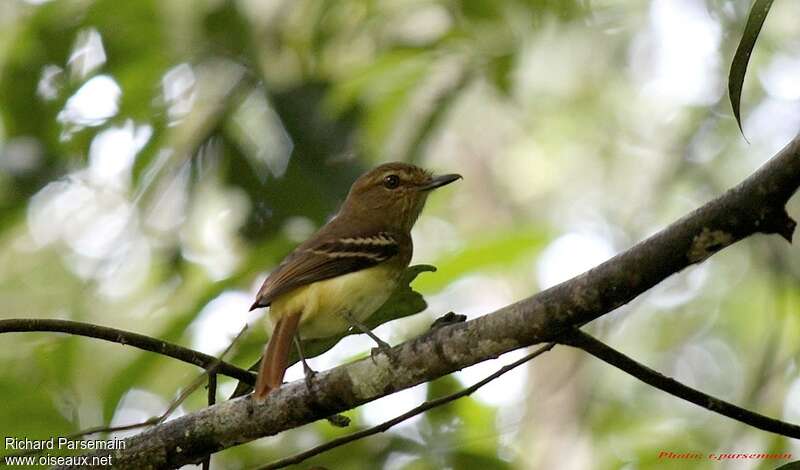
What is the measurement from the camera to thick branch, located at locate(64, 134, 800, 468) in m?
1.78

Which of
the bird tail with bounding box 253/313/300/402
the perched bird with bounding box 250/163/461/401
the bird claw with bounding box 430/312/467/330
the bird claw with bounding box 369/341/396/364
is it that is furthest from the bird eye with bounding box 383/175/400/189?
the bird claw with bounding box 430/312/467/330

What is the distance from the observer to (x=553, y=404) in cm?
919

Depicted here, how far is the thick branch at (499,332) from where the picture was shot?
1.78 m

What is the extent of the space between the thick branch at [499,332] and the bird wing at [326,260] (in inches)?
33.7

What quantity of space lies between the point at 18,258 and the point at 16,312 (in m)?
0.48

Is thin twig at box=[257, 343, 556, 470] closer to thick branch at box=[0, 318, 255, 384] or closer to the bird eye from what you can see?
thick branch at box=[0, 318, 255, 384]

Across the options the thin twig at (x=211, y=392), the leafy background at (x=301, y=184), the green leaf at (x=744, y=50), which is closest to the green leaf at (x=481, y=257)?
the leafy background at (x=301, y=184)

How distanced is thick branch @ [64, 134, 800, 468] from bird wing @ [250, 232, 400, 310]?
856 millimetres

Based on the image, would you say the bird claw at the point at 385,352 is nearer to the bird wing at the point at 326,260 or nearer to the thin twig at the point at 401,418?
the thin twig at the point at 401,418

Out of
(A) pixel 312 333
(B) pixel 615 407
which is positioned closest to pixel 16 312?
(B) pixel 615 407

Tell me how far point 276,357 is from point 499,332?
35.6 inches

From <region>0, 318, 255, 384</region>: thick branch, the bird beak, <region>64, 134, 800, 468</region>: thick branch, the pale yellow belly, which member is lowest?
<region>64, 134, 800, 468</region>: thick branch

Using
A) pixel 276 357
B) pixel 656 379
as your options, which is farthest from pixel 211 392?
pixel 656 379

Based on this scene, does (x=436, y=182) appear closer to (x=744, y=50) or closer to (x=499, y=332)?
(x=499, y=332)
